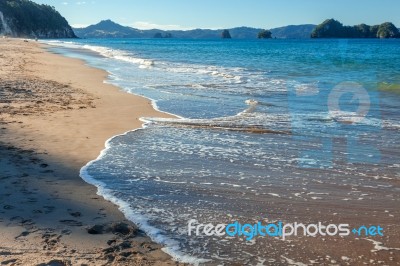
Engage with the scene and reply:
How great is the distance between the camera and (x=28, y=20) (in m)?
155

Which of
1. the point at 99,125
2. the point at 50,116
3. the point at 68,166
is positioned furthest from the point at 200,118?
the point at 68,166

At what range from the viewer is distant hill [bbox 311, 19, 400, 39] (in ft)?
509

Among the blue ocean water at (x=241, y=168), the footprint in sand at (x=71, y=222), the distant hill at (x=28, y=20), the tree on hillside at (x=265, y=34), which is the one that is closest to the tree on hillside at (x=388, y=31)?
the tree on hillside at (x=265, y=34)

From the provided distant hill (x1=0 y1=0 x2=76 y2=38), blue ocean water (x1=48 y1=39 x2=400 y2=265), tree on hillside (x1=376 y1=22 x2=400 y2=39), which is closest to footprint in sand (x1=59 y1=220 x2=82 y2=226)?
blue ocean water (x1=48 y1=39 x2=400 y2=265)

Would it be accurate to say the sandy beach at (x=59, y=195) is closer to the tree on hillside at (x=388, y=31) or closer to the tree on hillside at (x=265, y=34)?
the tree on hillside at (x=388, y=31)

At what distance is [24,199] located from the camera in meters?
4.80

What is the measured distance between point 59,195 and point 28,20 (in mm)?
166485

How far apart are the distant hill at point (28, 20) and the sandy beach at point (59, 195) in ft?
435

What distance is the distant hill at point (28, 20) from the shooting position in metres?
134

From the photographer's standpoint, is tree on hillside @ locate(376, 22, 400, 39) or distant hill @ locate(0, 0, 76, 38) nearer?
distant hill @ locate(0, 0, 76, 38)

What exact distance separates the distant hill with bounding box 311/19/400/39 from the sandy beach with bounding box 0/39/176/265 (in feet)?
532

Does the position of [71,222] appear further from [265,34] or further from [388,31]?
[265,34]

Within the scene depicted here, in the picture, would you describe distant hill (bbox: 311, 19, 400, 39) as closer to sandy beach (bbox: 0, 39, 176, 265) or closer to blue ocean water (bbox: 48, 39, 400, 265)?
blue ocean water (bbox: 48, 39, 400, 265)

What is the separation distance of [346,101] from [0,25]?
132507 mm
